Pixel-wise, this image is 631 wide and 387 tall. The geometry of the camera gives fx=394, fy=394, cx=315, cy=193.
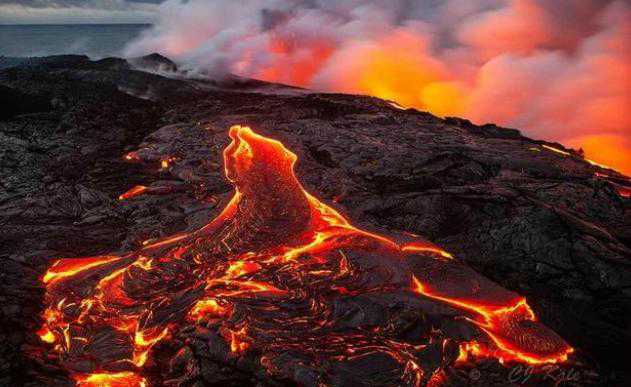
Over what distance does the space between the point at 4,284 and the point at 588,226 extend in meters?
10.1

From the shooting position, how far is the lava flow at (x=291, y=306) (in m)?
4.78

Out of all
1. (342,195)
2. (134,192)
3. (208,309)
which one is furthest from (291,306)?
(134,192)

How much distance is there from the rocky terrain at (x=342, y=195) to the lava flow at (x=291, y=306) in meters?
0.36

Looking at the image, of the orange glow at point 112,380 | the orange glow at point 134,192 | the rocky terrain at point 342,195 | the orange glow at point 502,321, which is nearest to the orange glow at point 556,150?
the rocky terrain at point 342,195

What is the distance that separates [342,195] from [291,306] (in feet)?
13.7

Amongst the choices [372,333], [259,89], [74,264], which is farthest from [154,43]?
[372,333]

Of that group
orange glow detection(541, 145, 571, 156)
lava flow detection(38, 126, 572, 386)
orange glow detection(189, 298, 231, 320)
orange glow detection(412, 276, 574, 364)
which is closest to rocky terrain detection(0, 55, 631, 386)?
orange glow detection(541, 145, 571, 156)

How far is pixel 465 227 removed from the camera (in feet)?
26.0

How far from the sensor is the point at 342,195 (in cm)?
936

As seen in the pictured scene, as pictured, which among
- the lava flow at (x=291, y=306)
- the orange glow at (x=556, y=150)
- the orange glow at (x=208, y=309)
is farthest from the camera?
the orange glow at (x=556, y=150)

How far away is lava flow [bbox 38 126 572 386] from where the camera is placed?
188 inches

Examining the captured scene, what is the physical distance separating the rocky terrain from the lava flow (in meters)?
0.36

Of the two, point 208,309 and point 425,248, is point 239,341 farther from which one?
point 425,248

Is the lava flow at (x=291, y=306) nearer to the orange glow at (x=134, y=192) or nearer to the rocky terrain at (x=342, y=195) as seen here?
the rocky terrain at (x=342, y=195)
